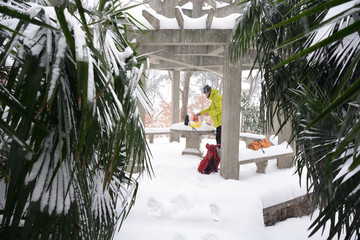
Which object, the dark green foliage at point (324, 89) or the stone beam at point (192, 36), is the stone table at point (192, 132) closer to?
the stone beam at point (192, 36)

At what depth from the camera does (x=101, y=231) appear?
51.6 inches

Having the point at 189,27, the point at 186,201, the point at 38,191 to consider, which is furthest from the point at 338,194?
the point at 189,27

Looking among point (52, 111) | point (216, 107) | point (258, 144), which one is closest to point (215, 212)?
point (258, 144)

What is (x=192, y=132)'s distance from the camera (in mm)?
5344

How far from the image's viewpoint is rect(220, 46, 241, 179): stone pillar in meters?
3.83

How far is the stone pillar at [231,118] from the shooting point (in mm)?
3830

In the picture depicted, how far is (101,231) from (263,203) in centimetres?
291

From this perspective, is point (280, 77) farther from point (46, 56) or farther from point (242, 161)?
point (46, 56)

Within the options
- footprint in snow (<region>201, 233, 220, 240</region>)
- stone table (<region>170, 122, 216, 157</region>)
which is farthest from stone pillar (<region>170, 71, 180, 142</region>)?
footprint in snow (<region>201, 233, 220, 240</region>)

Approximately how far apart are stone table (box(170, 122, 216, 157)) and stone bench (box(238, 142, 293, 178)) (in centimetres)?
116

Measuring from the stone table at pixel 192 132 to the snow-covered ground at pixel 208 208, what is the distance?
105cm

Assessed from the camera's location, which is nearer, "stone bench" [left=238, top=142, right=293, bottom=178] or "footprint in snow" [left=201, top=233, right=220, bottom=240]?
"footprint in snow" [left=201, top=233, right=220, bottom=240]

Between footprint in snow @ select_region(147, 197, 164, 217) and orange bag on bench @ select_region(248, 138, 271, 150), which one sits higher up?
orange bag on bench @ select_region(248, 138, 271, 150)

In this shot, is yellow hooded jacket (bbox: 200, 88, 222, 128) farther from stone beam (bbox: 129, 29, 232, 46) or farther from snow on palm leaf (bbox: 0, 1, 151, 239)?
snow on palm leaf (bbox: 0, 1, 151, 239)
